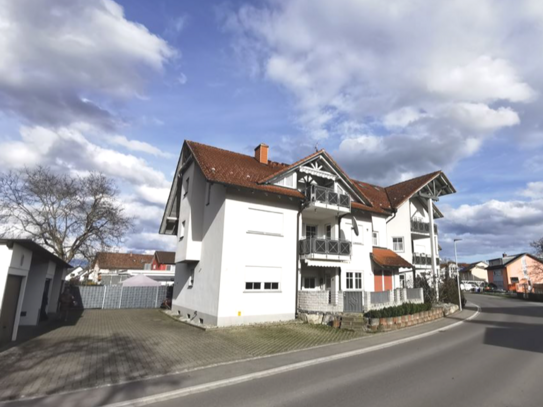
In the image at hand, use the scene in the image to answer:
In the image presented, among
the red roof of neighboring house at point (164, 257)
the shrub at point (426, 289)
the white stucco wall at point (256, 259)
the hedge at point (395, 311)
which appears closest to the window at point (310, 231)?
the white stucco wall at point (256, 259)

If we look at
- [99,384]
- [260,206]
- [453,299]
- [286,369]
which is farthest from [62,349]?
[453,299]

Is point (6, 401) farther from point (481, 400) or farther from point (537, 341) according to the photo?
point (537, 341)

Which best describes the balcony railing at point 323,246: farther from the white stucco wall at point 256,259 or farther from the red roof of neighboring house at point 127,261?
the red roof of neighboring house at point 127,261

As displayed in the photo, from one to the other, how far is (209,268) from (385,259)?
41.9 ft

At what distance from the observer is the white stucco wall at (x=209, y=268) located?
1662 cm

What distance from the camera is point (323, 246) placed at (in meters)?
18.8

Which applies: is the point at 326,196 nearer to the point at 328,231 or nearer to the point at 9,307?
the point at 328,231

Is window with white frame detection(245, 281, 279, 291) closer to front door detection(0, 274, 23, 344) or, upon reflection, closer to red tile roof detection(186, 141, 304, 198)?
red tile roof detection(186, 141, 304, 198)

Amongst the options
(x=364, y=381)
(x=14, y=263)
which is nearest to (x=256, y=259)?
(x=364, y=381)

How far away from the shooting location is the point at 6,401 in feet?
21.3

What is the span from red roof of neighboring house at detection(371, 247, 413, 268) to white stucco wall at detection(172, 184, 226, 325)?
11.7 meters

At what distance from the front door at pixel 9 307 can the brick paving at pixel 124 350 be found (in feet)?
2.70

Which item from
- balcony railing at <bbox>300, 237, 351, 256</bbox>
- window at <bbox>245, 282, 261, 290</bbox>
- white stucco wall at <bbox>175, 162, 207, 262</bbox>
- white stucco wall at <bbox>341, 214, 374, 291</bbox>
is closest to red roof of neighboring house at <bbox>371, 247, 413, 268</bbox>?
white stucco wall at <bbox>341, 214, 374, 291</bbox>

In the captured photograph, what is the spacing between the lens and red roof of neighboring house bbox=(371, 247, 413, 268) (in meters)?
22.5
